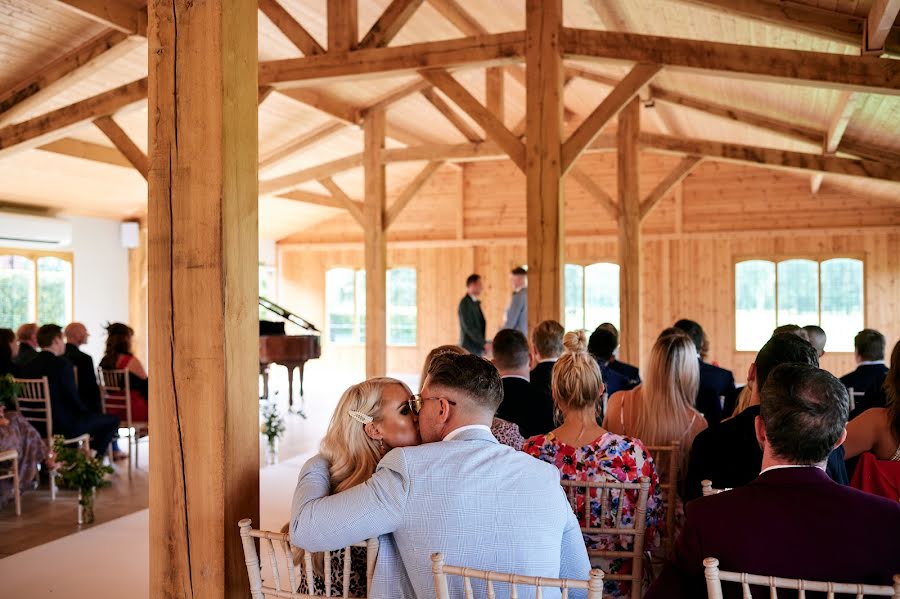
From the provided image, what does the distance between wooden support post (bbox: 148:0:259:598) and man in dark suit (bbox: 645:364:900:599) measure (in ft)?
3.83

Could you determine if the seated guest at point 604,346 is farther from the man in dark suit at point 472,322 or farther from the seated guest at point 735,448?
the man in dark suit at point 472,322

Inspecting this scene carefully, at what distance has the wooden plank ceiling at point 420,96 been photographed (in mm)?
6754

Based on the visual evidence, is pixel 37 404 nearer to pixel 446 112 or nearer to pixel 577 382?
pixel 577 382

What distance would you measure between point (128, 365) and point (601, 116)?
4.15 metres

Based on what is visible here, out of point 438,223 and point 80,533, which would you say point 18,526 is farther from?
point 438,223

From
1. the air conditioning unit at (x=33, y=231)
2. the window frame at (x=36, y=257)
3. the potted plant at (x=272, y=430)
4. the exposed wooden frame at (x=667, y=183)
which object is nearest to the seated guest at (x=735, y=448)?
the potted plant at (x=272, y=430)

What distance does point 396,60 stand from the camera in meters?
6.38

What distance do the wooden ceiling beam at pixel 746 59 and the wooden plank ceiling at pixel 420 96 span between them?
150mm

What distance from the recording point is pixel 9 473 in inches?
219

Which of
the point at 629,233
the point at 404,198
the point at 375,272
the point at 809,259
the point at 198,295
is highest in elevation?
the point at 404,198

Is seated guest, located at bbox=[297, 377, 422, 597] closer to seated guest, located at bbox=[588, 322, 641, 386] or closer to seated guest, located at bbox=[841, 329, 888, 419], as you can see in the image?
seated guest, located at bbox=[588, 322, 641, 386]

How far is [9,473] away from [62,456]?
78 centimetres

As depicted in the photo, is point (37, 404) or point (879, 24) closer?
point (879, 24)

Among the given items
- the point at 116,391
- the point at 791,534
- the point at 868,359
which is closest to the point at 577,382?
the point at 791,534
